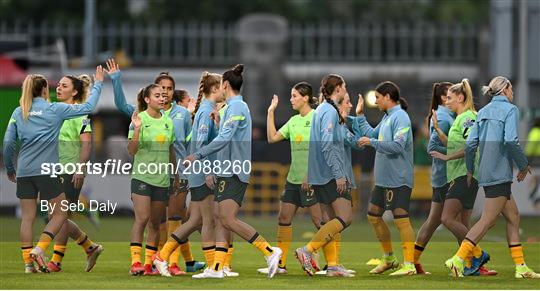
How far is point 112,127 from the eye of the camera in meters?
36.1

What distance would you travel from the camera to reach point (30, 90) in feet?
60.4

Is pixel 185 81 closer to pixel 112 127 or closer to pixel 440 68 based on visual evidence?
pixel 112 127

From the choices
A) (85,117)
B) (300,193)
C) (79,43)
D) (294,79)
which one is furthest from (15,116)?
(79,43)

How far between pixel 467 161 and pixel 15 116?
178 inches

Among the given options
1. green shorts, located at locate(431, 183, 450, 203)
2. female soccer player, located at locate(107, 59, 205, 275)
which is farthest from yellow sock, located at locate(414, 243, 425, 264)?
female soccer player, located at locate(107, 59, 205, 275)

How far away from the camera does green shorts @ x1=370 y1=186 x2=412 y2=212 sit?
18.5m

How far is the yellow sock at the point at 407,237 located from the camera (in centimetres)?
1853

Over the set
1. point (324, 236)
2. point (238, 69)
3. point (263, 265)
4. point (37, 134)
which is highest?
point (238, 69)

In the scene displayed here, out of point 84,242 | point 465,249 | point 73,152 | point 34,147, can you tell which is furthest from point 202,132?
point 465,249

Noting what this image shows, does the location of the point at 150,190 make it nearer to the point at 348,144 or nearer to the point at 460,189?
the point at 348,144

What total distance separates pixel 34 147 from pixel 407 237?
383 cm

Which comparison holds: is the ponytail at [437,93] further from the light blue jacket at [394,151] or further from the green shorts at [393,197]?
the green shorts at [393,197]

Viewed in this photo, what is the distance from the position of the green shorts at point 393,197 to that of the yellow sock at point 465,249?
0.96m

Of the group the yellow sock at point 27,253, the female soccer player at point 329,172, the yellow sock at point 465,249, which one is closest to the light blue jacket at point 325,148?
the female soccer player at point 329,172
